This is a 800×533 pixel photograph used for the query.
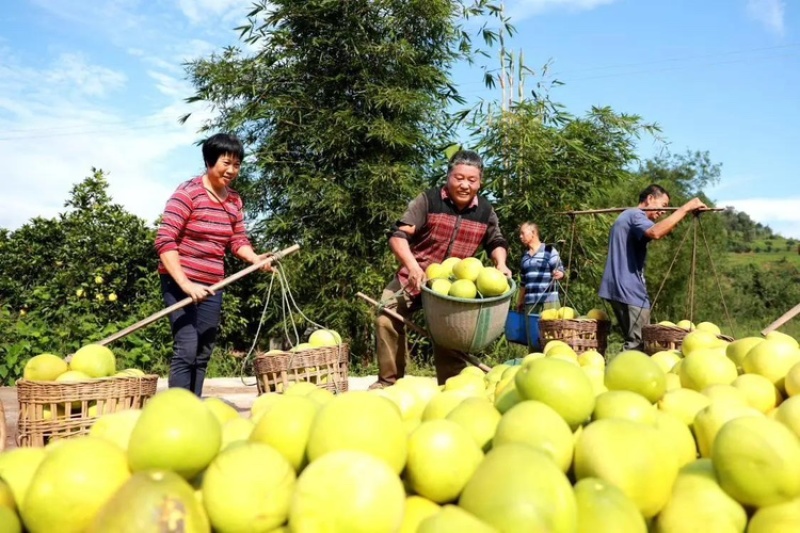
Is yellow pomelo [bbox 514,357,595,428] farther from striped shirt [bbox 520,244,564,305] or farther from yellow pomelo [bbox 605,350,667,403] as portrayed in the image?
striped shirt [bbox 520,244,564,305]

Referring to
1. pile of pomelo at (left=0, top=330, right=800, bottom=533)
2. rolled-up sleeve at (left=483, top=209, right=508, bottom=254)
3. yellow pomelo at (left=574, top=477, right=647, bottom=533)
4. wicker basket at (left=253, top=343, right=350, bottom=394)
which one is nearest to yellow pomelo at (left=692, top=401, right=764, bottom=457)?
pile of pomelo at (left=0, top=330, right=800, bottom=533)

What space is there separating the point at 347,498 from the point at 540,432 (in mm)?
391

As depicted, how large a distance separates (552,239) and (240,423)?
20.0 ft

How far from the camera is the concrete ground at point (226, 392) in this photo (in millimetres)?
4505

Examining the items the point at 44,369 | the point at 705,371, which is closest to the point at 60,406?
the point at 44,369

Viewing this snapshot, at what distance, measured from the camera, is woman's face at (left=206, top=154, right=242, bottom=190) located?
3404 mm

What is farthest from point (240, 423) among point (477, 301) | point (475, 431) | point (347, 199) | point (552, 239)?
point (552, 239)

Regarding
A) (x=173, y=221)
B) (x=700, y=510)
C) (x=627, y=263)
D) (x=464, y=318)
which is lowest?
(x=700, y=510)

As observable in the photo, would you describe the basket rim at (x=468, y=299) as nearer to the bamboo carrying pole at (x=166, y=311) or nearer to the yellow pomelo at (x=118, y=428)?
the bamboo carrying pole at (x=166, y=311)

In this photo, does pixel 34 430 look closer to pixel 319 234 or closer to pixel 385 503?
pixel 385 503

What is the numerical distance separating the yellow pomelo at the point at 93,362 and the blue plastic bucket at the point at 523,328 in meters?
3.40

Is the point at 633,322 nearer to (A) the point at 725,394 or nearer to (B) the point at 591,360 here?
(B) the point at 591,360

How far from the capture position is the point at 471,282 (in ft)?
10.6

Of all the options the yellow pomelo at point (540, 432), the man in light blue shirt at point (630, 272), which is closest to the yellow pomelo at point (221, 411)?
the yellow pomelo at point (540, 432)
